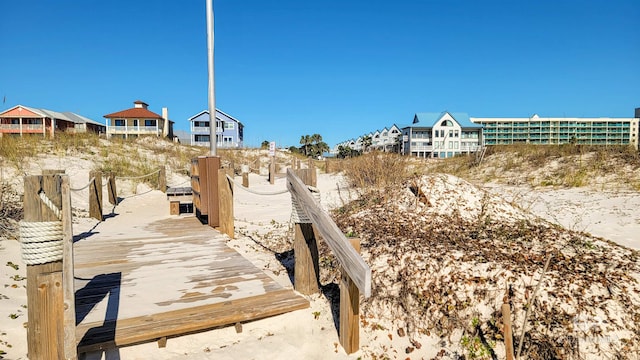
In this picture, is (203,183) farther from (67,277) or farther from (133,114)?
(133,114)

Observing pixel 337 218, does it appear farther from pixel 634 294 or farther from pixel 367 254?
pixel 634 294

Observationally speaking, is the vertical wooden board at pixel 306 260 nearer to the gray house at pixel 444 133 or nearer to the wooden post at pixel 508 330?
the wooden post at pixel 508 330

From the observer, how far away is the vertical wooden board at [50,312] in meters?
2.30

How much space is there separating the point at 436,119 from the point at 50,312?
5487cm

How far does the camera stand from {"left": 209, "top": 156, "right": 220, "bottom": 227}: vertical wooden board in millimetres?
6684

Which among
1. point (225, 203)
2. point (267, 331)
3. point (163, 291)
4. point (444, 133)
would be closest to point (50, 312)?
point (163, 291)

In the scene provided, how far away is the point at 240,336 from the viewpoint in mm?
3203

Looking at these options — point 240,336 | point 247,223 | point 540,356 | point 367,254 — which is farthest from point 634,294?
point 247,223

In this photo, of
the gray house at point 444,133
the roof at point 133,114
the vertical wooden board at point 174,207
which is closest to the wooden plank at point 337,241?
the vertical wooden board at point 174,207

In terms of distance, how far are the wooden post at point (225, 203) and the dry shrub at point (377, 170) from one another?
15.3 ft

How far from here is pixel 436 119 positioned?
5297 centimetres

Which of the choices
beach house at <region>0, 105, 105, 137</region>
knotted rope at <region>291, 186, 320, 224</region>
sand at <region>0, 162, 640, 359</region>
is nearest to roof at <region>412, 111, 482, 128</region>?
beach house at <region>0, 105, 105, 137</region>

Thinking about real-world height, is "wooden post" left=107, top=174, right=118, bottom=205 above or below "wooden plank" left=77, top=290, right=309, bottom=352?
above

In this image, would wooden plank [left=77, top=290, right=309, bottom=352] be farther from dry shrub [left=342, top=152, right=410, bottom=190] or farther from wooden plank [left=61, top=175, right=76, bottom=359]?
dry shrub [left=342, top=152, right=410, bottom=190]
